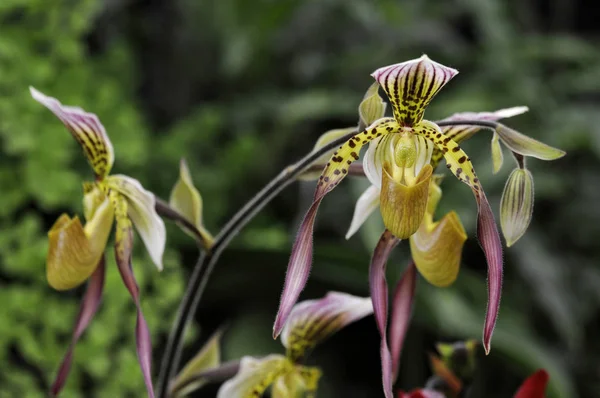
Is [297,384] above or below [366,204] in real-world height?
below

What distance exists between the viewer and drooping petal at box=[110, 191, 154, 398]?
1.19ft

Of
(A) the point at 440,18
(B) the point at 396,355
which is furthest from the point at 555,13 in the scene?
(B) the point at 396,355

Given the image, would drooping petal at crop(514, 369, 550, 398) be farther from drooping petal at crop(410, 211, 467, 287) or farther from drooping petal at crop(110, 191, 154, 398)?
drooping petal at crop(110, 191, 154, 398)

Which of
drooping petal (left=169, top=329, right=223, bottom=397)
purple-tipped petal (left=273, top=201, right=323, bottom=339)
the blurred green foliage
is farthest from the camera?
the blurred green foliage

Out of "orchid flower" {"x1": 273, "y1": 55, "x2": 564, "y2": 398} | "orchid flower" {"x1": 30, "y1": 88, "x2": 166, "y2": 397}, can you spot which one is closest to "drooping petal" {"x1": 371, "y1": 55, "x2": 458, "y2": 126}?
"orchid flower" {"x1": 273, "y1": 55, "x2": 564, "y2": 398}

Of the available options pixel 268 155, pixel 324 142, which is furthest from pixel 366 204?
pixel 268 155

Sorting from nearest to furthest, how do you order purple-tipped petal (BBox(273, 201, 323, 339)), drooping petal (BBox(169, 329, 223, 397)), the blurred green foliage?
purple-tipped petal (BBox(273, 201, 323, 339)) < drooping petal (BBox(169, 329, 223, 397)) < the blurred green foliage

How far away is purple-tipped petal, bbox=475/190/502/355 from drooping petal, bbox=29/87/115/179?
0.61 ft

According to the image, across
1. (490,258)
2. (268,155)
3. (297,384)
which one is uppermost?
(490,258)

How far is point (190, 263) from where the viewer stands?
125 centimetres

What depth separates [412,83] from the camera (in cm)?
32

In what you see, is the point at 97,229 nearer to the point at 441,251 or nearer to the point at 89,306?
the point at 89,306

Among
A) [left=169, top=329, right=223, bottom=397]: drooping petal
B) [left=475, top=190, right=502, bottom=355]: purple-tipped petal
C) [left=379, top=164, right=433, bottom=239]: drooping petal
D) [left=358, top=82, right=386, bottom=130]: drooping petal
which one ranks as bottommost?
[left=169, top=329, right=223, bottom=397]: drooping petal

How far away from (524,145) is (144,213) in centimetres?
19
